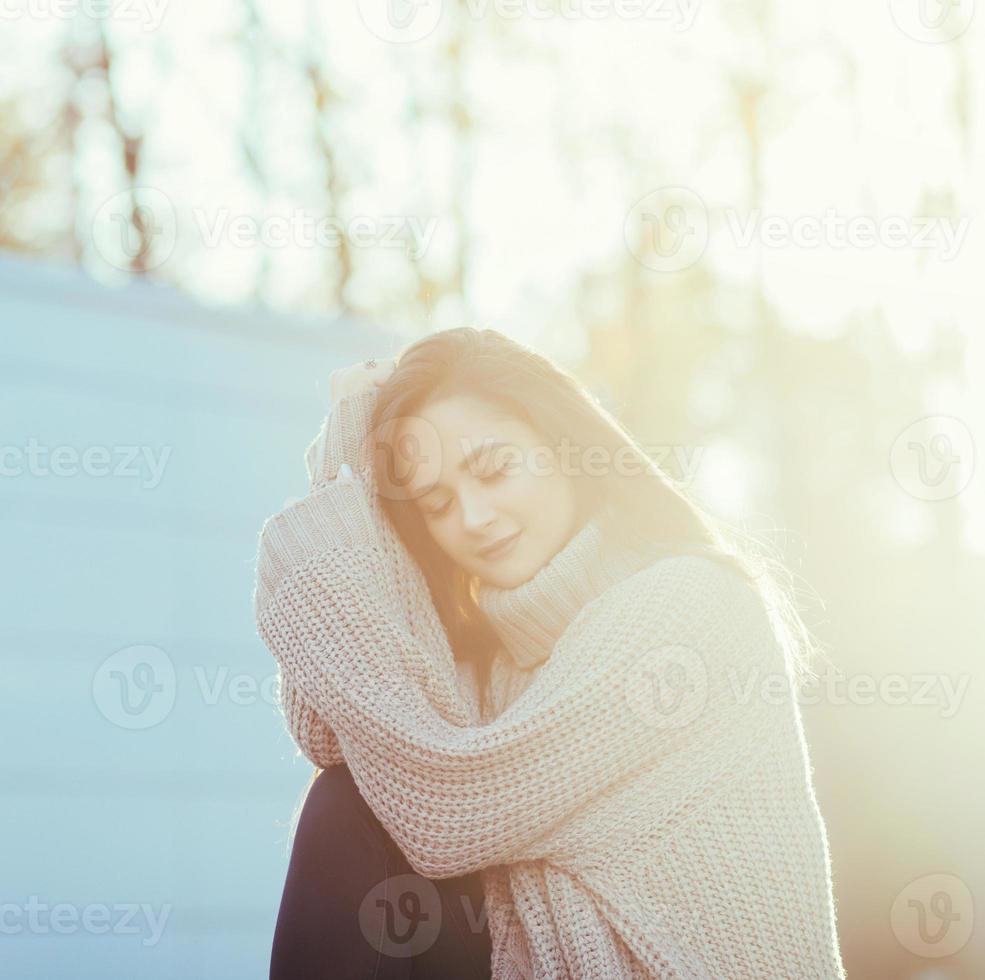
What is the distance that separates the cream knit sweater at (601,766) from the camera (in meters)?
1.57

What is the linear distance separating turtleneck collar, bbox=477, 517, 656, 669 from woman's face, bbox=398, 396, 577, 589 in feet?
0.10

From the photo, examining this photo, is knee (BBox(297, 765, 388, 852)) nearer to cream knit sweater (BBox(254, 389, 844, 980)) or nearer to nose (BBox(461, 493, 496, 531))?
cream knit sweater (BBox(254, 389, 844, 980))

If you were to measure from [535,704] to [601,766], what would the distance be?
0.11m

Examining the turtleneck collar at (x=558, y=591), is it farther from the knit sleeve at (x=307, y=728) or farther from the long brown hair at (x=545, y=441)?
the knit sleeve at (x=307, y=728)

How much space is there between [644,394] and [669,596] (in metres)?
6.87

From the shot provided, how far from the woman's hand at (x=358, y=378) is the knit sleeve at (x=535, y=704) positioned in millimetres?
347

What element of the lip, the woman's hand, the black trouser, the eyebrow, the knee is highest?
the woman's hand

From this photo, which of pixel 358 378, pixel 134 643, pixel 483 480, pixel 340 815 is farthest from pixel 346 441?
pixel 134 643

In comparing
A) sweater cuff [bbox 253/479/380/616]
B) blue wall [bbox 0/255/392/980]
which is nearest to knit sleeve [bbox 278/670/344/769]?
sweater cuff [bbox 253/479/380/616]

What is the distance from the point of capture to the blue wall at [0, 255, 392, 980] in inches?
110

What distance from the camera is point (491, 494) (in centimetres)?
183

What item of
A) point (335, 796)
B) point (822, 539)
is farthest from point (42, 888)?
point (822, 539)

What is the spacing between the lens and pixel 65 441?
2.96 metres

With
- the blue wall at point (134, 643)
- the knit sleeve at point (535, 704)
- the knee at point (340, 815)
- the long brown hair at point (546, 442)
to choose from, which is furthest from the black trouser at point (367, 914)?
the blue wall at point (134, 643)
